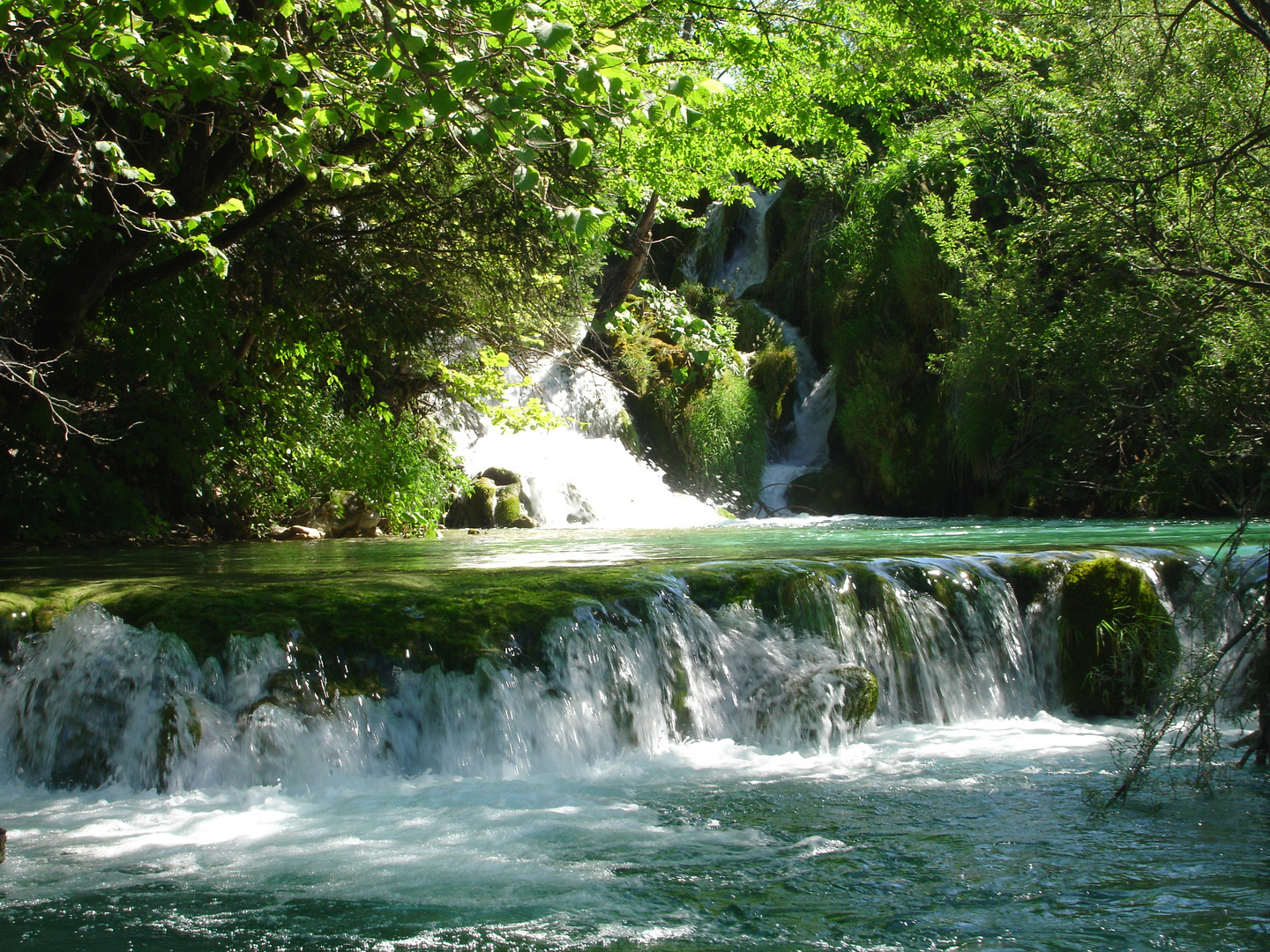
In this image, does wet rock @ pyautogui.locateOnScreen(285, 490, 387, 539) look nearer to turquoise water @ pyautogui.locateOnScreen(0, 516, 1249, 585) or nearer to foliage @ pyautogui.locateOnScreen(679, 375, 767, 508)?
turquoise water @ pyautogui.locateOnScreen(0, 516, 1249, 585)

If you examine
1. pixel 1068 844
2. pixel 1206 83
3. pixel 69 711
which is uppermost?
pixel 1206 83

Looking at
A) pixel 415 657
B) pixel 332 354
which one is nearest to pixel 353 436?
pixel 332 354

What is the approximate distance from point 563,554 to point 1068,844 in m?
5.68

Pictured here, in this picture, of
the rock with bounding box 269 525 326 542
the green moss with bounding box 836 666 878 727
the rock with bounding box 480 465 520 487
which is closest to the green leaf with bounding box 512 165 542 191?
the green moss with bounding box 836 666 878 727

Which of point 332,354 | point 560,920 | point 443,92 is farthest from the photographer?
point 332,354

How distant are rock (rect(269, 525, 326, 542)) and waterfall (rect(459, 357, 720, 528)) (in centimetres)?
372

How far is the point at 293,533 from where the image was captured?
37.8ft

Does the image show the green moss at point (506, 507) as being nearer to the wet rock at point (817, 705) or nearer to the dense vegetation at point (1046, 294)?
the dense vegetation at point (1046, 294)

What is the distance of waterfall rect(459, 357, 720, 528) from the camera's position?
50.0ft

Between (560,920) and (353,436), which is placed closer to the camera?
(560,920)

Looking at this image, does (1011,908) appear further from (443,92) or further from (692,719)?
(443,92)

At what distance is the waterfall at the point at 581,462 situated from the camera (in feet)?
50.0

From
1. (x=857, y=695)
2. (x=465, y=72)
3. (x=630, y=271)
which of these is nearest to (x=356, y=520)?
(x=857, y=695)

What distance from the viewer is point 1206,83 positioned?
359 inches
